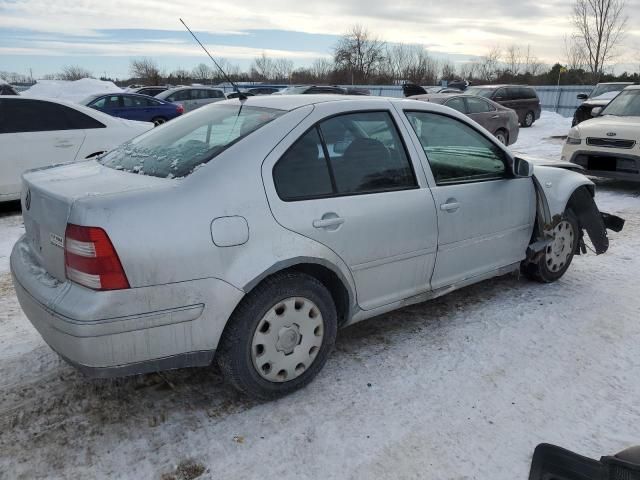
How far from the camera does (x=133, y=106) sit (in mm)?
16500

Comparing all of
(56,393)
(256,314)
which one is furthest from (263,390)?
(56,393)

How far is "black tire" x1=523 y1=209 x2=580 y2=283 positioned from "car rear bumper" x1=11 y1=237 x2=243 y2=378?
9.55 ft

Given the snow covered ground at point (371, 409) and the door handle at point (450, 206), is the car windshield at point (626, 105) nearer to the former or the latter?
the snow covered ground at point (371, 409)

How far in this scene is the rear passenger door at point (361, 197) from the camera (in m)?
2.87

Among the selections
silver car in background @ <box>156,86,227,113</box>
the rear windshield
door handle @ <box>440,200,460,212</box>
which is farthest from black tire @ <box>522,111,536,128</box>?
the rear windshield

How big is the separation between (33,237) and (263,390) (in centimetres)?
143

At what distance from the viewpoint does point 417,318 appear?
4004mm

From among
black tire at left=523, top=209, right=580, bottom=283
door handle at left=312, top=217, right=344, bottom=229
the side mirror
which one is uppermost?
the side mirror

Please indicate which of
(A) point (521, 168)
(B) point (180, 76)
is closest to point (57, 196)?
(A) point (521, 168)

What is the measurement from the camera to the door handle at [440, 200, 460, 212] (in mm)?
3497

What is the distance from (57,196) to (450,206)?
2.29 metres

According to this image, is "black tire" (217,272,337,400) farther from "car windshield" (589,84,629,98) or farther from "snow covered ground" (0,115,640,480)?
"car windshield" (589,84,629,98)

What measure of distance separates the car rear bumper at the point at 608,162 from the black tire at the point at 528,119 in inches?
460

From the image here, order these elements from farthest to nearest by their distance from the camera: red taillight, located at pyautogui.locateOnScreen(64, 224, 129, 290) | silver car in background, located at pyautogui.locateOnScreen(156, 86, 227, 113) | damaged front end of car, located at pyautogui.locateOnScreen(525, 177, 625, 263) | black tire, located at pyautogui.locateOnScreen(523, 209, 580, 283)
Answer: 1. silver car in background, located at pyautogui.locateOnScreen(156, 86, 227, 113)
2. black tire, located at pyautogui.locateOnScreen(523, 209, 580, 283)
3. damaged front end of car, located at pyautogui.locateOnScreen(525, 177, 625, 263)
4. red taillight, located at pyautogui.locateOnScreen(64, 224, 129, 290)
